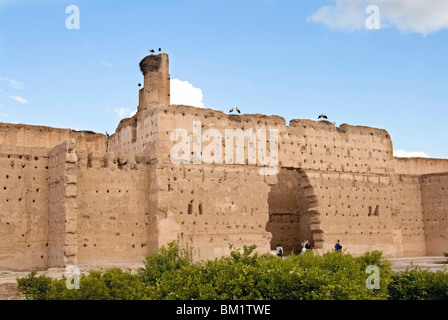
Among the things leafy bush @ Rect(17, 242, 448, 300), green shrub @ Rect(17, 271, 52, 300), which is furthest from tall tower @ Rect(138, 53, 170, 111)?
green shrub @ Rect(17, 271, 52, 300)

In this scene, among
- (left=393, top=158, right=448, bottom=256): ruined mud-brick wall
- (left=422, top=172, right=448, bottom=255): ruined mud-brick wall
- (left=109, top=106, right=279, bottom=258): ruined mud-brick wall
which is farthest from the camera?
(left=422, top=172, right=448, bottom=255): ruined mud-brick wall

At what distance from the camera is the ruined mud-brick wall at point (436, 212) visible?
26750 millimetres

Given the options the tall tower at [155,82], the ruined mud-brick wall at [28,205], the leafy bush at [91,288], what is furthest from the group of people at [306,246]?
the leafy bush at [91,288]

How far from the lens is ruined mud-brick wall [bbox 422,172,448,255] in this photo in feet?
87.8

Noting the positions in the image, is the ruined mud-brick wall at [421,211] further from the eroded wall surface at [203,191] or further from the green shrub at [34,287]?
the green shrub at [34,287]

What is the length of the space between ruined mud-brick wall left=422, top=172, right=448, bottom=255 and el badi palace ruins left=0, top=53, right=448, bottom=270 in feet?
0.16

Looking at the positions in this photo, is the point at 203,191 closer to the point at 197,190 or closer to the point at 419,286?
the point at 197,190

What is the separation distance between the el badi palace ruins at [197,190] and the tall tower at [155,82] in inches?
1.7

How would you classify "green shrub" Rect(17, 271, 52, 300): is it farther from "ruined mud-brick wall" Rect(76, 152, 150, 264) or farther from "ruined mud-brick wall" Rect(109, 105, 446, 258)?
"ruined mud-brick wall" Rect(109, 105, 446, 258)

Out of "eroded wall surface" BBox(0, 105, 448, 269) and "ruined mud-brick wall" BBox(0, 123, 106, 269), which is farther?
"eroded wall surface" BBox(0, 105, 448, 269)

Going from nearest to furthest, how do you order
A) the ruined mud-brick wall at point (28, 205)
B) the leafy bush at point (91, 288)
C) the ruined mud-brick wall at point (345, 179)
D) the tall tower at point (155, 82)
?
the leafy bush at point (91, 288) → the ruined mud-brick wall at point (28, 205) → the tall tower at point (155, 82) → the ruined mud-brick wall at point (345, 179)

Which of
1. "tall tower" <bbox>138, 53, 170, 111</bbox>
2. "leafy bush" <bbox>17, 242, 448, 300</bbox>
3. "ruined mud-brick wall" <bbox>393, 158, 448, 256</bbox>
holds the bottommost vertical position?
"leafy bush" <bbox>17, 242, 448, 300</bbox>

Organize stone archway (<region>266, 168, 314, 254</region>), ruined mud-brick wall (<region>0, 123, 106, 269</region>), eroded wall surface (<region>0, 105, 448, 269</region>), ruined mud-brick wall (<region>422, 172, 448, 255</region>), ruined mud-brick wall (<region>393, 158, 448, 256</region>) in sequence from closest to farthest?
ruined mud-brick wall (<region>0, 123, 106, 269</region>), eroded wall surface (<region>0, 105, 448, 269</region>), stone archway (<region>266, 168, 314, 254</region>), ruined mud-brick wall (<region>393, 158, 448, 256</region>), ruined mud-brick wall (<region>422, 172, 448, 255</region>)

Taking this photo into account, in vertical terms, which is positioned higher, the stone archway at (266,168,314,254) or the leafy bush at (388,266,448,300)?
the stone archway at (266,168,314,254)
